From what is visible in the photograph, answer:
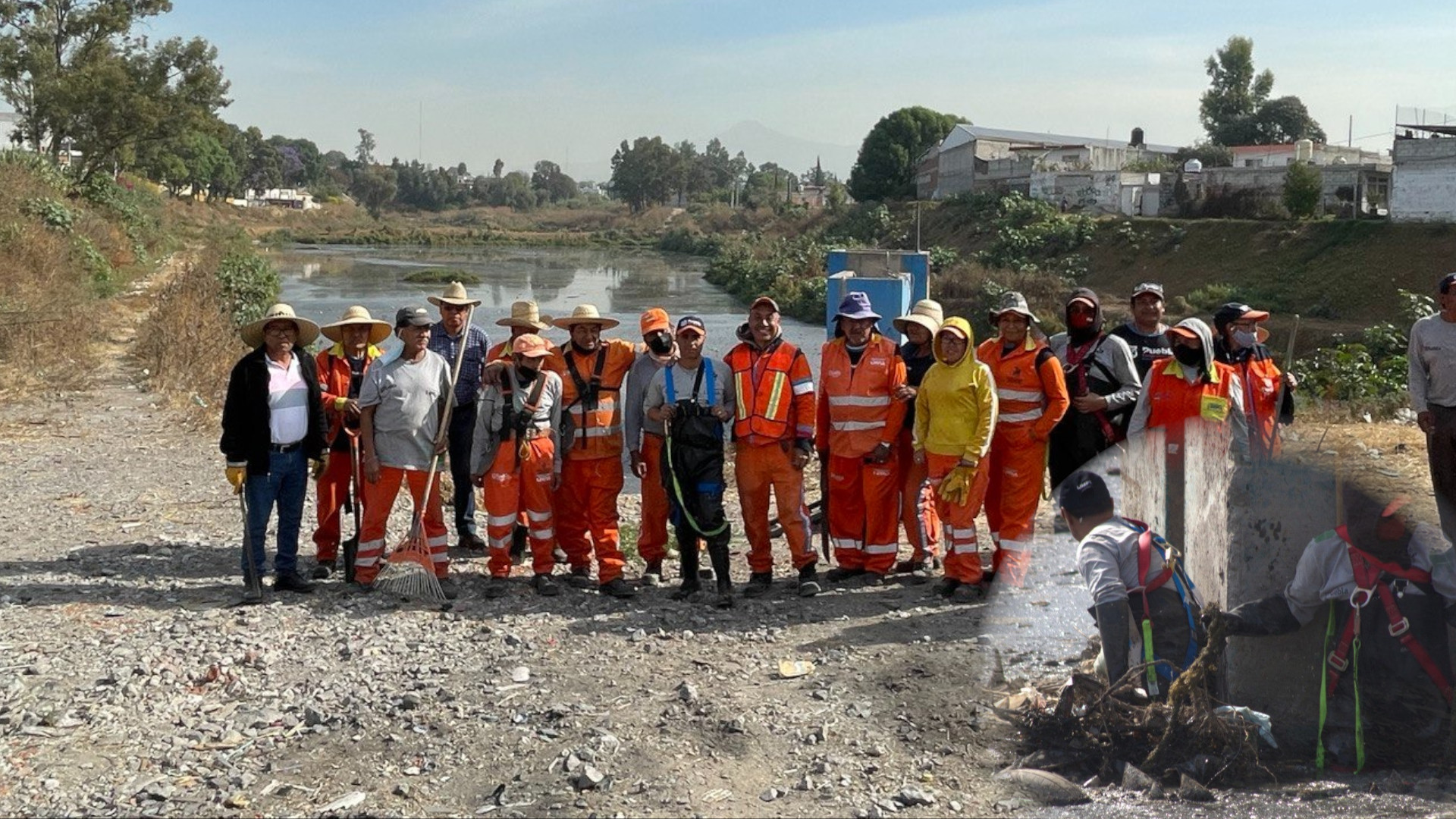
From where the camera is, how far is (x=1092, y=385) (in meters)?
7.12

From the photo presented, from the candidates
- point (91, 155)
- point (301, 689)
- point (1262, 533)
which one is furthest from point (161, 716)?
point (91, 155)

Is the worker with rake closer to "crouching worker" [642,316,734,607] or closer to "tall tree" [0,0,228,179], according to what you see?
"crouching worker" [642,316,734,607]

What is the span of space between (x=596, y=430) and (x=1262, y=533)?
12.2 feet

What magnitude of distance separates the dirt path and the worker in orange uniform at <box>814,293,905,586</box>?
31 centimetres

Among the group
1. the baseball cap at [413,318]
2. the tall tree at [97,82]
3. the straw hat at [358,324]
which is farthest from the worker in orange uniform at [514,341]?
the tall tree at [97,82]

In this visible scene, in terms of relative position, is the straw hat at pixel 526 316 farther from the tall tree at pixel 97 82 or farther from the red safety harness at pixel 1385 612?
the tall tree at pixel 97 82

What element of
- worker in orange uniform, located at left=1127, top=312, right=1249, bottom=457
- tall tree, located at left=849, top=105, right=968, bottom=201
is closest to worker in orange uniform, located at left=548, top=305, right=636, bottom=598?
worker in orange uniform, located at left=1127, top=312, right=1249, bottom=457

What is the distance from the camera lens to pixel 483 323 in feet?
96.7

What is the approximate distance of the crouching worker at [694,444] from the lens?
6.95 meters

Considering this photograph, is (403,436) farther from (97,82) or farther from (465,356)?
(97,82)

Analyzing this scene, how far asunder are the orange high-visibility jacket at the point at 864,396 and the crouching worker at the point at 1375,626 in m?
2.91

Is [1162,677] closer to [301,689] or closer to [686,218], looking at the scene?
[301,689]

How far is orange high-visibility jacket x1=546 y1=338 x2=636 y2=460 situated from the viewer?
23.4 feet

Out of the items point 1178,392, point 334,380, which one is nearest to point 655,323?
point 334,380
